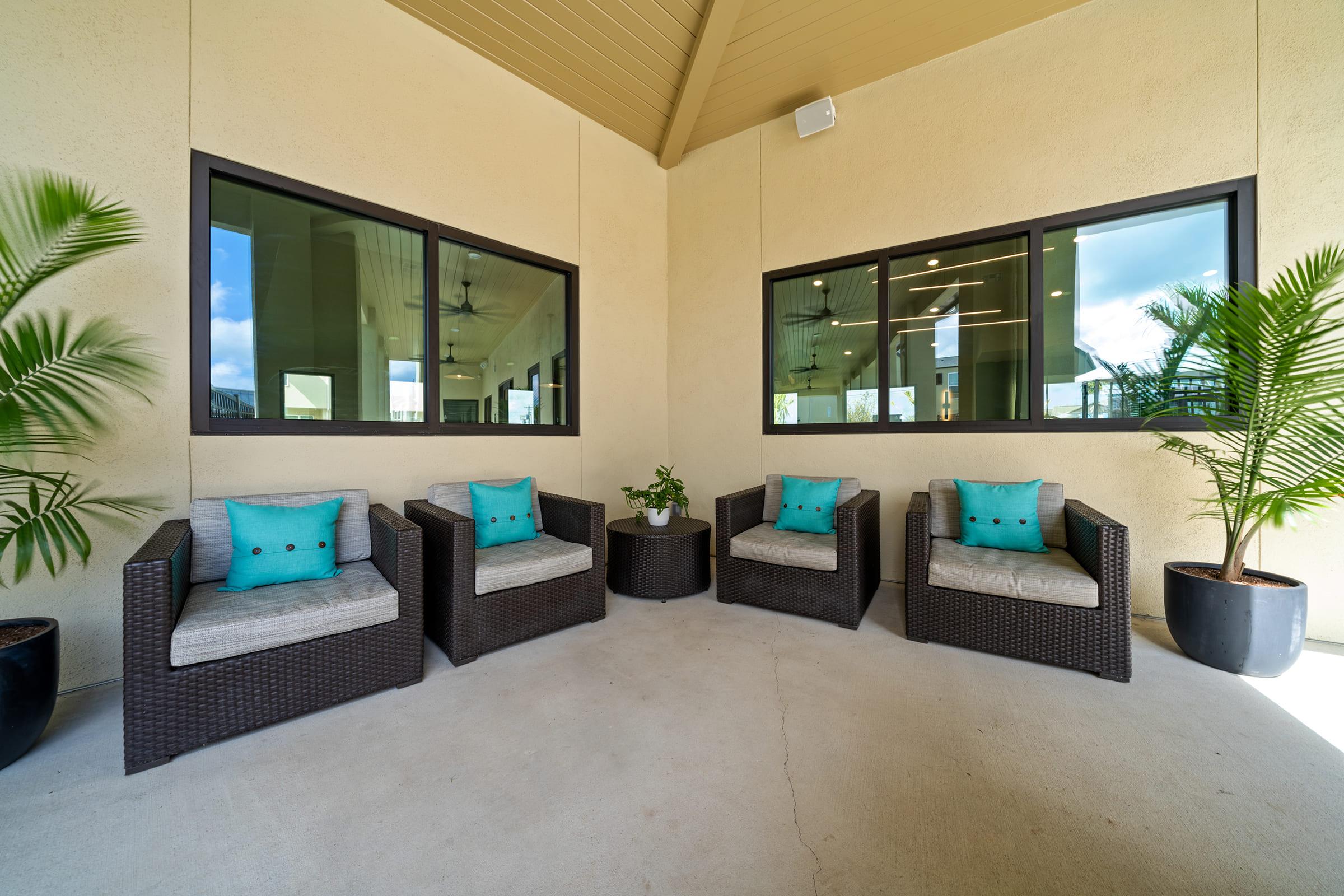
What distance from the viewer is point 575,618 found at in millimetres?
3012

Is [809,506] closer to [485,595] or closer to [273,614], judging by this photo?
[485,595]

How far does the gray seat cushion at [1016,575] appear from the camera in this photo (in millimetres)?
2420

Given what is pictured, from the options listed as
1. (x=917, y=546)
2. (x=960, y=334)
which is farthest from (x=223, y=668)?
(x=960, y=334)

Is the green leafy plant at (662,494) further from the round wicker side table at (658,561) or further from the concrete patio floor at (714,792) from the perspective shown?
the concrete patio floor at (714,792)

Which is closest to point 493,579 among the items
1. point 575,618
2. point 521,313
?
point 575,618

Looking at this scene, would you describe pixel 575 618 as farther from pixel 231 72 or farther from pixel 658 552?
pixel 231 72

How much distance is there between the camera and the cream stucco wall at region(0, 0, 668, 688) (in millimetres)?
2260

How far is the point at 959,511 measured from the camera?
3.21 m

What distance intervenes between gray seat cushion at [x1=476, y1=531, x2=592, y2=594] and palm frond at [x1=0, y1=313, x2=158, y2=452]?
1.60 meters

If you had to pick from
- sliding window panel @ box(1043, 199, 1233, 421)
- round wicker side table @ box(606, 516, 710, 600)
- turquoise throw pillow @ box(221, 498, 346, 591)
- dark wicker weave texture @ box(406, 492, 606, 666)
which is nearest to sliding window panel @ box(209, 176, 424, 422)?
turquoise throw pillow @ box(221, 498, 346, 591)

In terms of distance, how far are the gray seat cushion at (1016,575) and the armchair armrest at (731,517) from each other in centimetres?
122

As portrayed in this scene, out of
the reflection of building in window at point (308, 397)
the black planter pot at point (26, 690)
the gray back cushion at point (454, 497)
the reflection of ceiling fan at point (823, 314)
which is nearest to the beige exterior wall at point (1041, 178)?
the reflection of ceiling fan at point (823, 314)

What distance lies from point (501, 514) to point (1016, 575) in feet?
9.63

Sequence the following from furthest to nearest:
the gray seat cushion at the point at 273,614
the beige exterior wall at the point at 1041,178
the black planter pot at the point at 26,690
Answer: the beige exterior wall at the point at 1041,178 < the gray seat cushion at the point at 273,614 < the black planter pot at the point at 26,690
